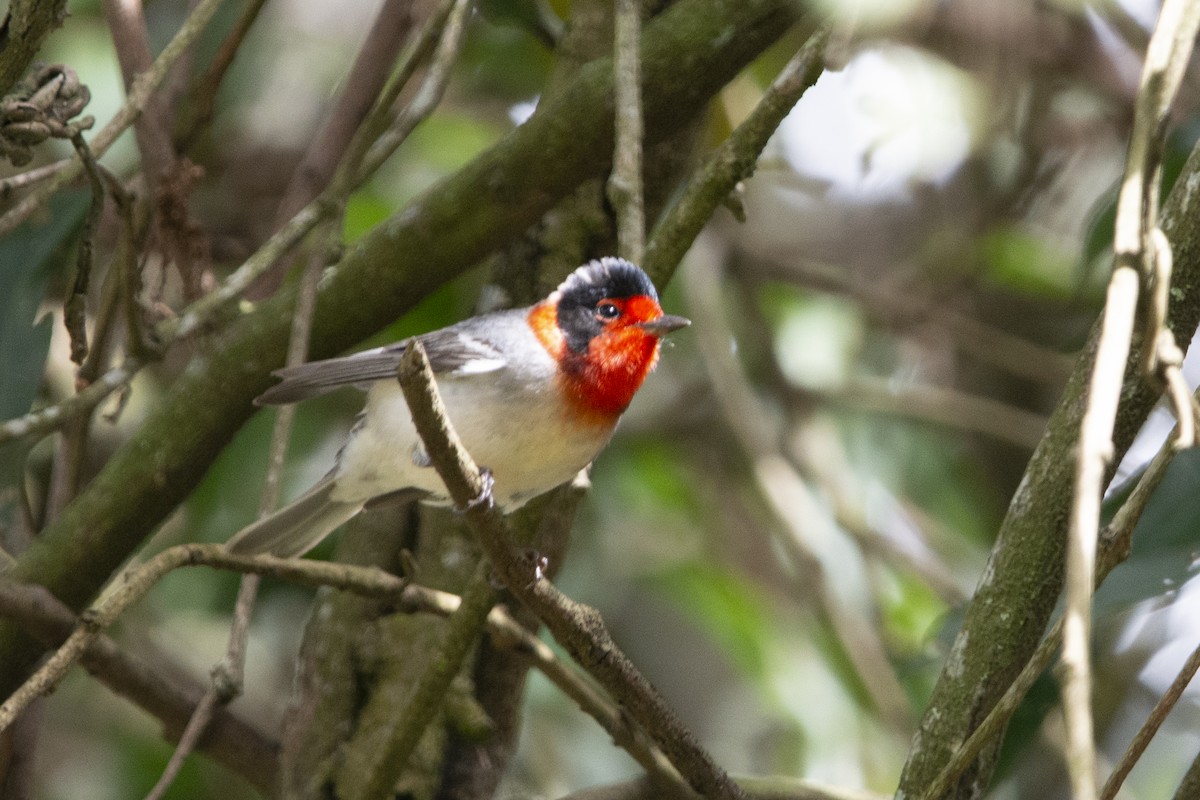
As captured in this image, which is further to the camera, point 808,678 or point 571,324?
point 808,678

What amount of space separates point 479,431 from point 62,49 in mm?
2809

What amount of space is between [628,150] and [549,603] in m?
1.10

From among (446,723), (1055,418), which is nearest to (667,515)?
(446,723)

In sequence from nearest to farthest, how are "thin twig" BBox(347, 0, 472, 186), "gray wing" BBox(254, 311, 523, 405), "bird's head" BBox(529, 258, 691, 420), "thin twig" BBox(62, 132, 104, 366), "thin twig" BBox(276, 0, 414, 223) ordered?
1. "thin twig" BBox(62, 132, 104, 366)
2. "gray wing" BBox(254, 311, 523, 405)
3. "bird's head" BBox(529, 258, 691, 420)
4. "thin twig" BBox(347, 0, 472, 186)
5. "thin twig" BBox(276, 0, 414, 223)

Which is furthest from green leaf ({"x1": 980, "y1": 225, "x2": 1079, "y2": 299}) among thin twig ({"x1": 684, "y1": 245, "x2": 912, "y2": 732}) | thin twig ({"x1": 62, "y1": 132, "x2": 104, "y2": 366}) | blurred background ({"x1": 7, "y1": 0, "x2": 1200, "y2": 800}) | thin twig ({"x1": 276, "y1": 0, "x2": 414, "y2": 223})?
thin twig ({"x1": 62, "y1": 132, "x2": 104, "y2": 366})

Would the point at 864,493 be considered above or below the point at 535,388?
below

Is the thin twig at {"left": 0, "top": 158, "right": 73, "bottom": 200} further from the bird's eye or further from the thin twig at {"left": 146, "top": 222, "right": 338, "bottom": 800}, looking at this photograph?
the bird's eye

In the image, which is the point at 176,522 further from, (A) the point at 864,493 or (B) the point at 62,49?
(A) the point at 864,493

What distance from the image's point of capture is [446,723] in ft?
10.5

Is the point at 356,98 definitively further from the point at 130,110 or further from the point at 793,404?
the point at 793,404

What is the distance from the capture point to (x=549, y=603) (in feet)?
7.03

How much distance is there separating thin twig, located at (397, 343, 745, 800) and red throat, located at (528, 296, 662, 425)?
34.6 inches

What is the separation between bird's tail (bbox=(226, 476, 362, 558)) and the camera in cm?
338

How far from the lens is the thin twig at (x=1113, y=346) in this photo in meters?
1.28
